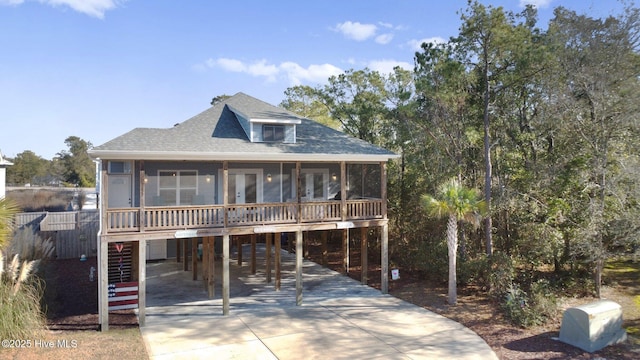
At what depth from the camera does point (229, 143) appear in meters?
14.5

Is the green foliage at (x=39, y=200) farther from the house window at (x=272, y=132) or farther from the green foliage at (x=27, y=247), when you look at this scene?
the house window at (x=272, y=132)

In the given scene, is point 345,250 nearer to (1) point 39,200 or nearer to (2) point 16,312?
(2) point 16,312

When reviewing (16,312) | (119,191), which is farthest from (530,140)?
(16,312)

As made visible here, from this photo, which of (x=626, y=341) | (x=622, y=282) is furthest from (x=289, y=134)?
(x=622, y=282)

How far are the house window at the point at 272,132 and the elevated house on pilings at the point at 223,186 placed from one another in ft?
0.14

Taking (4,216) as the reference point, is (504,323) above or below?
below

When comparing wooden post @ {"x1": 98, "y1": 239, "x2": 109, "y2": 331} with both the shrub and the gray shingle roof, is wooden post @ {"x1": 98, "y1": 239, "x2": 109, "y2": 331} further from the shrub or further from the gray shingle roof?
the shrub

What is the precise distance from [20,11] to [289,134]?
42.9 ft

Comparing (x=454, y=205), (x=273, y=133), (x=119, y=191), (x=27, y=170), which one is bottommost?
(x=454, y=205)

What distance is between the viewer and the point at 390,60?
922 inches

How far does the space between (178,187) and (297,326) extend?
7.27 metres

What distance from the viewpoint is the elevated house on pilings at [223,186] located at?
1209 cm

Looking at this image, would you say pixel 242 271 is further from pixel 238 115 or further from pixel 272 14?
pixel 272 14

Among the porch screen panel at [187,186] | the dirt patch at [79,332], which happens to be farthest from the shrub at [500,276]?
the porch screen panel at [187,186]
